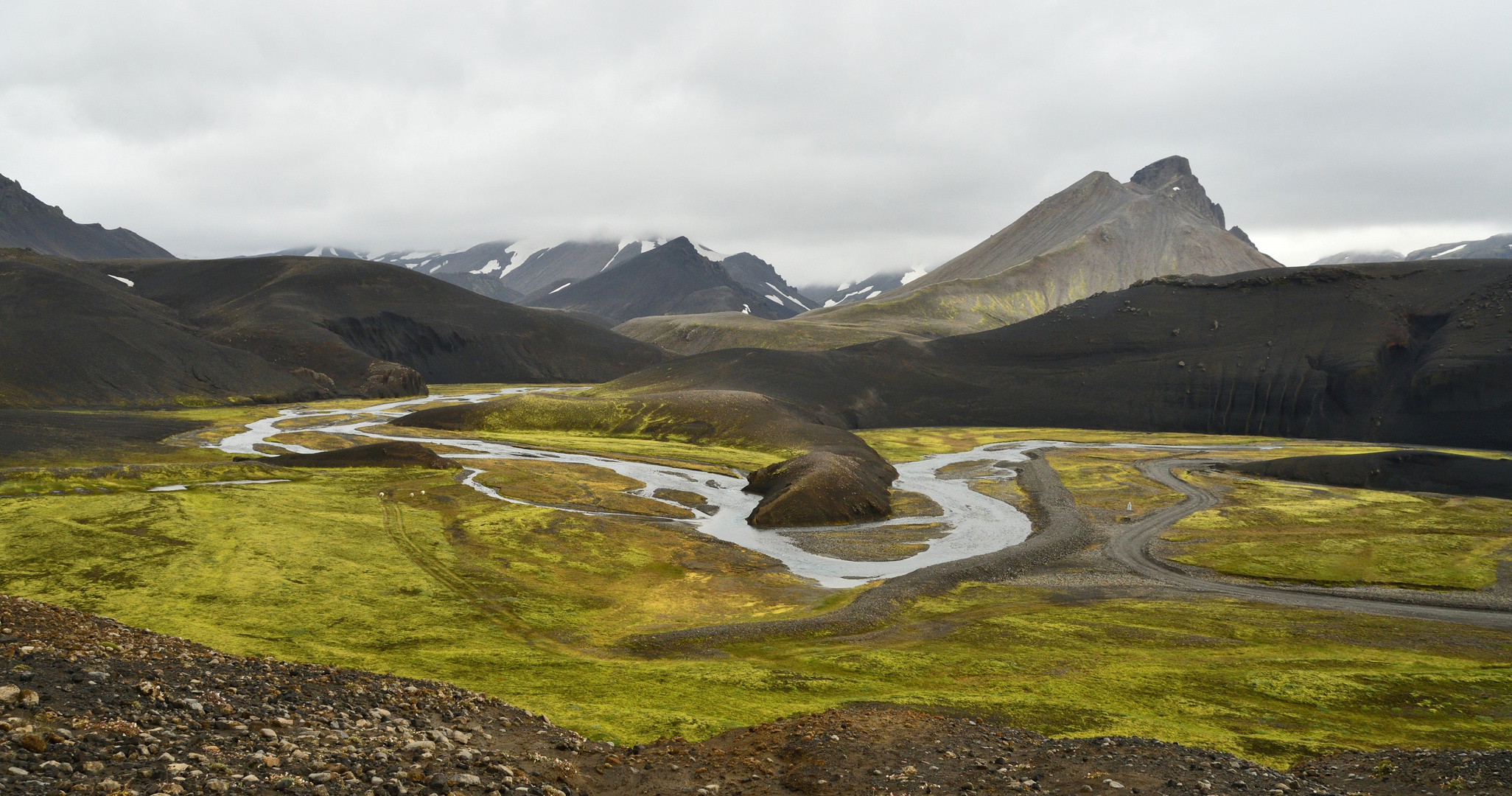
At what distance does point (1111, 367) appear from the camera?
182m

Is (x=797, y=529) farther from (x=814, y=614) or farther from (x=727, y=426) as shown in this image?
(x=727, y=426)

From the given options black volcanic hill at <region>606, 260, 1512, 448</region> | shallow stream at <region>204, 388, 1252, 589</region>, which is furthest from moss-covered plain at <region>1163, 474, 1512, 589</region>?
black volcanic hill at <region>606, 260, 1512, 448</region>

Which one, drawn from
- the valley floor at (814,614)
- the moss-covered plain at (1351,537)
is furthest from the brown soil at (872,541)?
the moss-covered plain at (1351,537)

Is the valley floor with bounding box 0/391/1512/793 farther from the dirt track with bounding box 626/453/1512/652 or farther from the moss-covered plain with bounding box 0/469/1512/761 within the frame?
the dirt track with bounding box 626/453/1512/652

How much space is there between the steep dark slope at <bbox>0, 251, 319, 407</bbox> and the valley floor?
252 ft

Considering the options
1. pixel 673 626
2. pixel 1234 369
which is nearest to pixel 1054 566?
pixel 673 626

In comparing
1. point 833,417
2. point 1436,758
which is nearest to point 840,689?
point 1436,758

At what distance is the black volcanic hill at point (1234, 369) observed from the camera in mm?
151500

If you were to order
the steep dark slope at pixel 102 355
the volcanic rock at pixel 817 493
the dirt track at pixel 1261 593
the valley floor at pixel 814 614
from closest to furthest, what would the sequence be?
the valley floor at pixel 814 614, the dirt track at pixel 1261 593, the volcanic rock at pixel 817 493, the steep dark slope at pixel 102 355

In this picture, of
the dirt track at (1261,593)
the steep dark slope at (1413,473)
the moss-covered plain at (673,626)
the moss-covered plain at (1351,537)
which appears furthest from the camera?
the steep dark slope at (1413,473)

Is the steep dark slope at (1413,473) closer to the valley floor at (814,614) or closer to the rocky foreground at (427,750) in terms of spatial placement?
the valley floor at (814,614)

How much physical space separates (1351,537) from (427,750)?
3019 inches

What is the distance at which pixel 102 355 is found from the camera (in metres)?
154

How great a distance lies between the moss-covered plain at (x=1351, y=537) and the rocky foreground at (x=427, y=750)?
1714 inches
